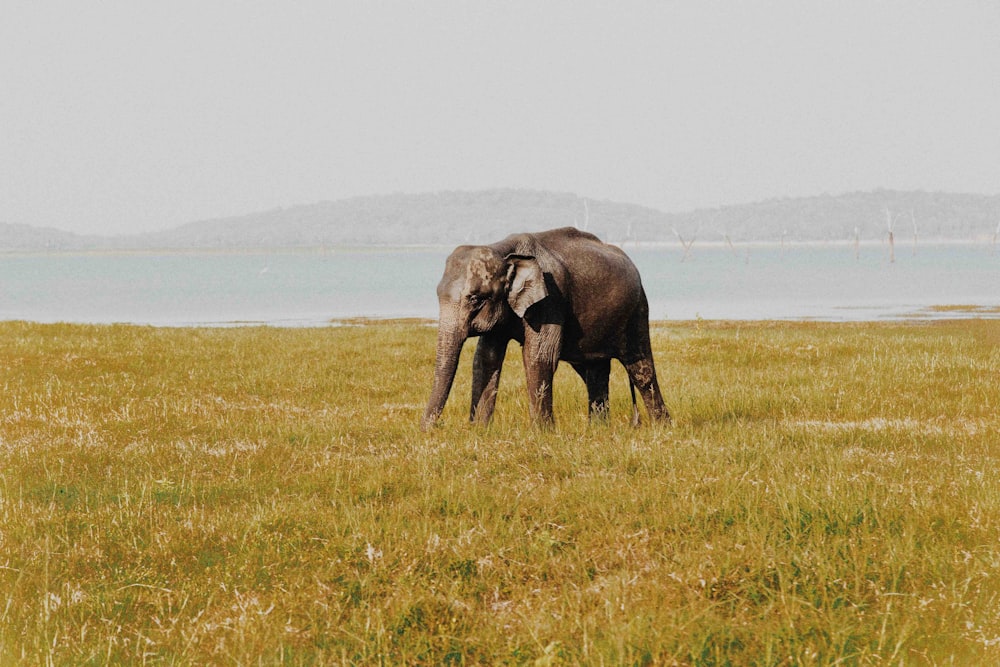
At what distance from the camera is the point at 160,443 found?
415 inches

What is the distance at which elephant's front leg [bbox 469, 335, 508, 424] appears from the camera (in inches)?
409

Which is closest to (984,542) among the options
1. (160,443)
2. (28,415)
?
(160,443)

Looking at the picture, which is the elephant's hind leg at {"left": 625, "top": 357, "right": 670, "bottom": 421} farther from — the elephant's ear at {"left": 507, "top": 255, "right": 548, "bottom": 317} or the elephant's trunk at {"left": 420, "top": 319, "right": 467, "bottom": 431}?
the elephant's trunk at {"left": 420, "top": 319, "right": 467, "bottom": 431}

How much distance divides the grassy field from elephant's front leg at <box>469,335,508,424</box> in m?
0.45

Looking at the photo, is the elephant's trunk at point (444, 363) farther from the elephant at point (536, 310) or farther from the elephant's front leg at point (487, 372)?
the elephant's front leg at point (487, 372)

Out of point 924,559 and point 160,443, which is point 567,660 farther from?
point 160,443

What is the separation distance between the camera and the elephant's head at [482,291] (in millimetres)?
9477

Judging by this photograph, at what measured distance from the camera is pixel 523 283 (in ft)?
31.2

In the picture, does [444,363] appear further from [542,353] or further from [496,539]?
[496,539]

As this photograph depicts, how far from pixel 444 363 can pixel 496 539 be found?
12.6 ft

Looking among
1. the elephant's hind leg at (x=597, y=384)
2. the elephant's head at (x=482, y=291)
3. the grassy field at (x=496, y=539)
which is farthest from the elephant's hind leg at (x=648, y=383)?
the elephant's head at (x=482, y=291)

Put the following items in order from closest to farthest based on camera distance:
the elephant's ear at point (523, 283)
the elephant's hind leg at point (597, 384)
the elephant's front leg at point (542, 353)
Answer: the elephant's ear at point (523, 283) → the elephant's front leg at point (542, 353) → the elephant's hind leg at point (597, 384)

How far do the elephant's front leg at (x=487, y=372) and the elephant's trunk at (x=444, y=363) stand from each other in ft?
1.31

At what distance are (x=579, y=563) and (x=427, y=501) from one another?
1.81 meters
